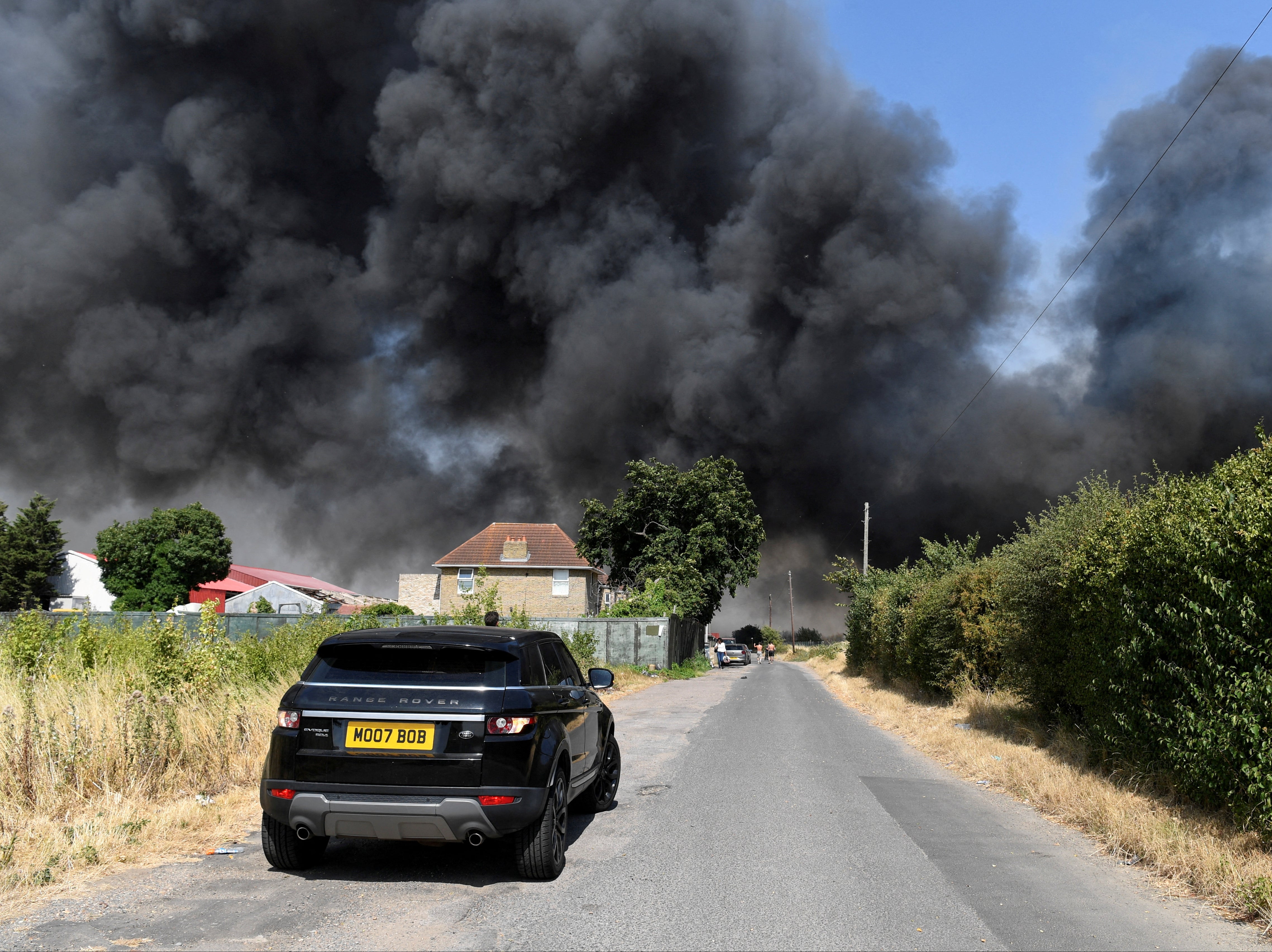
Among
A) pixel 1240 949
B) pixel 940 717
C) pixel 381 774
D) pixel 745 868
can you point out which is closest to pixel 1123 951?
pixel 1240 949

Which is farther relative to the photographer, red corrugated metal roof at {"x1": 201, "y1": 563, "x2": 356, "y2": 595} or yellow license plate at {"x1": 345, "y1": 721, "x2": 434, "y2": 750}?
red corrugated metal roof at {"x1": 201, "y1": 563, "x2": 356, "y2": 595}

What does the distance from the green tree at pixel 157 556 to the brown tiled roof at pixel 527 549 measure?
75.8 ft

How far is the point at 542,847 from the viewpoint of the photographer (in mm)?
5062

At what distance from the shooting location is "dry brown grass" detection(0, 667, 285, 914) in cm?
521

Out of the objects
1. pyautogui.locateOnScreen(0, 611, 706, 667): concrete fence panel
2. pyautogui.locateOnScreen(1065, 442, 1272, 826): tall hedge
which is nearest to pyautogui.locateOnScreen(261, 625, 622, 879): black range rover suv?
pyautogui.locateOnScreen(1065, 442, 1272, 826): tall hedge

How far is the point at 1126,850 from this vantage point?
6.22m

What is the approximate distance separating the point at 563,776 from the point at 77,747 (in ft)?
14.2

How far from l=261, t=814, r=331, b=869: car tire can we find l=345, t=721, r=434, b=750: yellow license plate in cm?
84

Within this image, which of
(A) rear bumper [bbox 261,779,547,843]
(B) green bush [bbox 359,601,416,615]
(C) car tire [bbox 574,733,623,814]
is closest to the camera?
(A) rear bumper [bbox 261,779,547,843]

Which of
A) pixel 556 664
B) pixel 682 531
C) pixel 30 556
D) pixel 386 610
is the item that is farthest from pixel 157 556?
pixel 556 664

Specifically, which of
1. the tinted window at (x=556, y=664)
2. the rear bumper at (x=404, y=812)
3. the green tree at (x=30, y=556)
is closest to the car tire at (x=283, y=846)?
the rear bumper at (x=404, y=812)

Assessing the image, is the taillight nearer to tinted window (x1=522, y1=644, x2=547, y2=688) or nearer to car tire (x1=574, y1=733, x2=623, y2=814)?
tinted window (x1=522, y1=644, x2=547, y2=688)

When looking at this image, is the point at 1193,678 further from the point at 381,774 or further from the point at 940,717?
the point at 940,717

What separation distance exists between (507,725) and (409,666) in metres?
0.76
